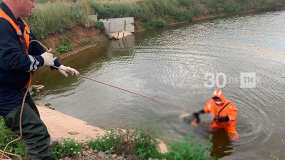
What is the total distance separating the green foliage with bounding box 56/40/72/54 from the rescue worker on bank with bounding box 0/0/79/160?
15498 millimetres

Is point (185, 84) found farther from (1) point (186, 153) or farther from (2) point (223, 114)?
(1) point (186, 153)

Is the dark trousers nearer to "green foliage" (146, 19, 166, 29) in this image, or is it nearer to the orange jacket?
the orange jacket

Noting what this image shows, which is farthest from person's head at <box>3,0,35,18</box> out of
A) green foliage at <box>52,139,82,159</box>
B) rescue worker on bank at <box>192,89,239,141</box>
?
rescue worker on bank at <box>192,89,239,141</box>

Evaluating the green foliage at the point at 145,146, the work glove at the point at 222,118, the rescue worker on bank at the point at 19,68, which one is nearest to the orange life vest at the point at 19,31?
the rescue worker on bank at the point at 19,68

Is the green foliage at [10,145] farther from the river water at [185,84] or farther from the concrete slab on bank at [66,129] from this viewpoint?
the river water at [185,84]

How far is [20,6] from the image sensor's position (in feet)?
15.3

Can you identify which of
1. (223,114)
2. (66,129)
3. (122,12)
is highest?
(122,12)

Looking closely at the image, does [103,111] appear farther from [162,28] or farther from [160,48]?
[162,28]

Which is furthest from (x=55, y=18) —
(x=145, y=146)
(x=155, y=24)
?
(x=145, y=146)

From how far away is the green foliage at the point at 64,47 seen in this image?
68.0 ft

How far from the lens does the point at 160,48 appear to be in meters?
21.1

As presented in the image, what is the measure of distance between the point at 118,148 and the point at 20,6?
3372mm

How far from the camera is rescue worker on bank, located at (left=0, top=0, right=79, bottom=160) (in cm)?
453

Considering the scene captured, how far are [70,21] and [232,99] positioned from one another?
492 inches
